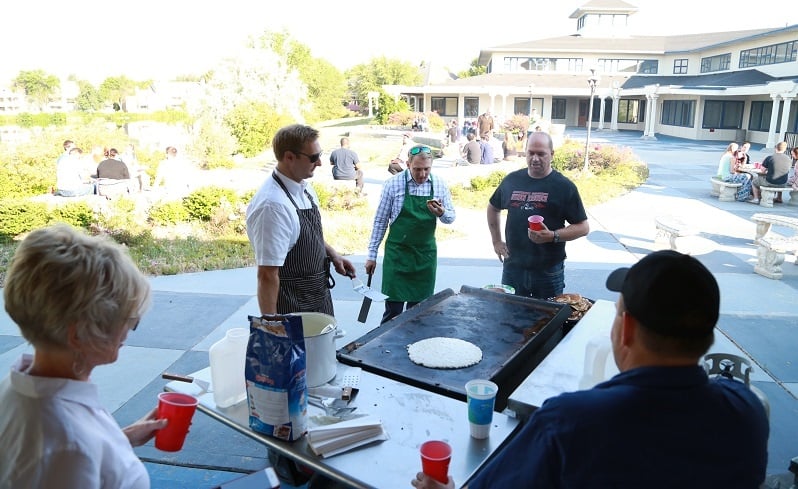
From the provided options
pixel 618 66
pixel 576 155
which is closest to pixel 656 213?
pixel 576 155

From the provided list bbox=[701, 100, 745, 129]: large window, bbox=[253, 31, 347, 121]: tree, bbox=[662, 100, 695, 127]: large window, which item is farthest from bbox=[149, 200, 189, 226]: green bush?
bbox=[253, 31, 347, 121]: tree

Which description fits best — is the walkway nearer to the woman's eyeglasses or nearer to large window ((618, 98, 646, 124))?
the woman's eyeglasses

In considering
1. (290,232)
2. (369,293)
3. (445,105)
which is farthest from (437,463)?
(445,105)

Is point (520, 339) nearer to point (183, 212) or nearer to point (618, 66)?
point (183, 212)

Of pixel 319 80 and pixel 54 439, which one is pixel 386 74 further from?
pixel 54 439

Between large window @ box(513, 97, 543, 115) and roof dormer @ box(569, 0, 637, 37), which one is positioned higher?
roof dormer @ box(569, 0, 637, 37)

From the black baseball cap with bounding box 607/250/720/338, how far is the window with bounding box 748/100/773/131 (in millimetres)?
32760

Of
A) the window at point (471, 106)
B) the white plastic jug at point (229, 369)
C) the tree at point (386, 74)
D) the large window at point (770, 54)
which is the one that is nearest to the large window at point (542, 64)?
the window at point (471, 106)

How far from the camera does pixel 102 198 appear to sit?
9844 millimetres

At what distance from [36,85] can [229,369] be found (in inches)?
2901

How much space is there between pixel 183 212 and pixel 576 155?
40.1ft

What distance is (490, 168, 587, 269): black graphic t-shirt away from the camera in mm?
3975

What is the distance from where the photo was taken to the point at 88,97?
223ft

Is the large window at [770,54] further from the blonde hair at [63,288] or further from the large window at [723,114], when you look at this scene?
the blonde hair at [63,288]
